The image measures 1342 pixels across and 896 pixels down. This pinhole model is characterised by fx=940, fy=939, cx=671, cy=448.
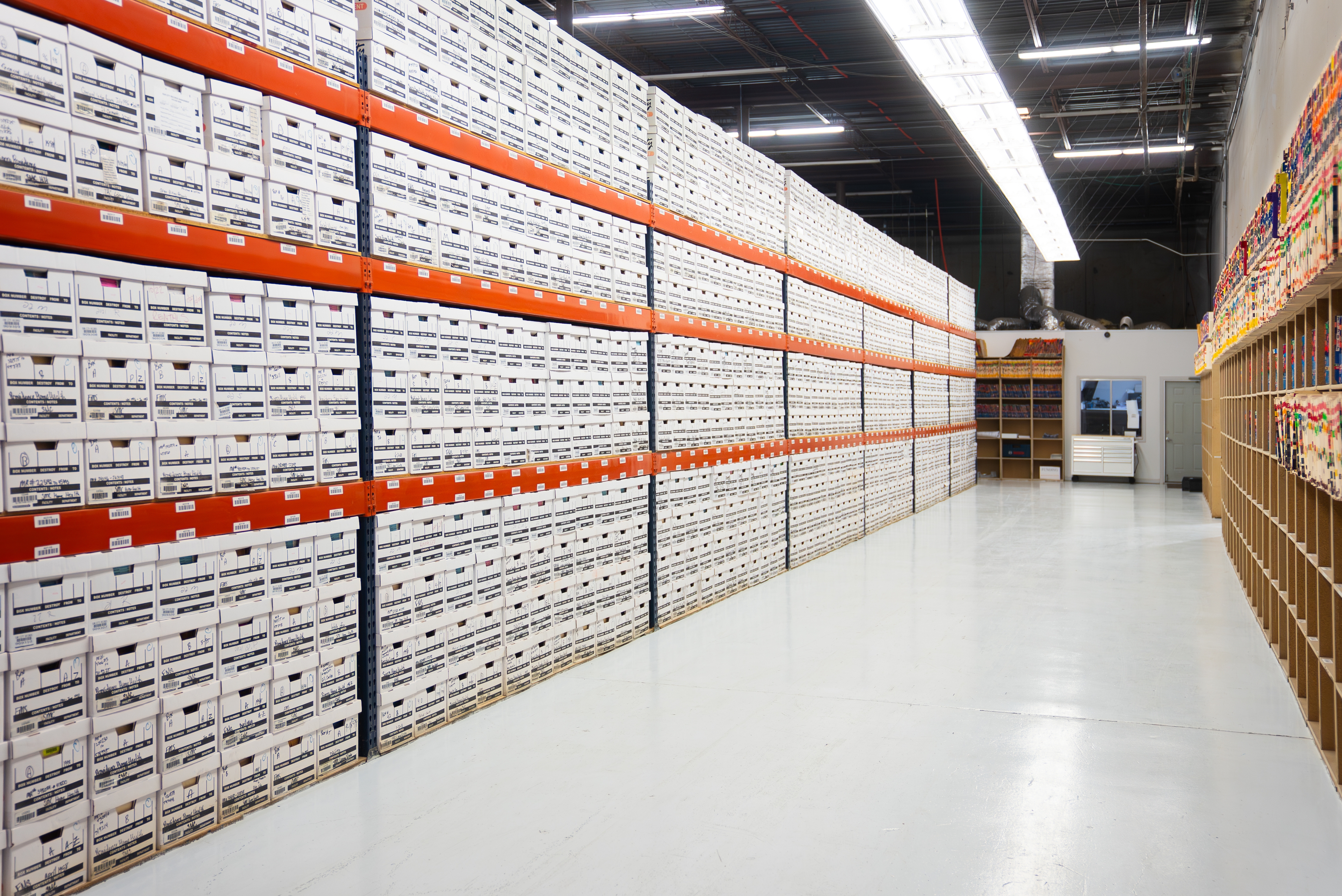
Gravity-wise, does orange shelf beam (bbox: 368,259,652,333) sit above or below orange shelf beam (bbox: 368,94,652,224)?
below

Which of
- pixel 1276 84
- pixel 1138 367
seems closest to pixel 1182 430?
pixel 1138 367

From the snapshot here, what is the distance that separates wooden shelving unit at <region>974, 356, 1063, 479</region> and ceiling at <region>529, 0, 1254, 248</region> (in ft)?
12.6

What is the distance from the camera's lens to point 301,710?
386cm

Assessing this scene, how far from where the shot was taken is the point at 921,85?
12812 mm

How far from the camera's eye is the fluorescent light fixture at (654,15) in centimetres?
1095

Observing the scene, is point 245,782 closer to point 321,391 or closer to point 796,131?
point 321,391

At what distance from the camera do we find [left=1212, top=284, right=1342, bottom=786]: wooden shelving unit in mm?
4070

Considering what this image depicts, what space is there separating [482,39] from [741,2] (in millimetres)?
6797

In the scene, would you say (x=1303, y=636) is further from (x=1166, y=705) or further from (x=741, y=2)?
(x=741, y=2)

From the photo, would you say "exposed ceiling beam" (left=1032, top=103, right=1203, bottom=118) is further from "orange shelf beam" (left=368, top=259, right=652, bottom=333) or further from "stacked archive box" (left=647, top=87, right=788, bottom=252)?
"orange shelf beam" (left=368, top=259, right=652, bottom=333)

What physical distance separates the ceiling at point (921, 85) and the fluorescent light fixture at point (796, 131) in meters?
0.14

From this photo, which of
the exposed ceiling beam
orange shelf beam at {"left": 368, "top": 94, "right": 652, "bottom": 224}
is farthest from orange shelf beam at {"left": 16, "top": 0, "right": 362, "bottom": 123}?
the exposed ceiling beam

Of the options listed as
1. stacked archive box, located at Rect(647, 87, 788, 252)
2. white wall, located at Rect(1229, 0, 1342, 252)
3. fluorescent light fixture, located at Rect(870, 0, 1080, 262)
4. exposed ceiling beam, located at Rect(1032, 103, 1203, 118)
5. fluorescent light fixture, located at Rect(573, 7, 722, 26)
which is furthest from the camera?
exposed ceiling beam, located at Rect(1032, 103, 1203, 118)

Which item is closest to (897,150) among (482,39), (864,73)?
(864,73)
